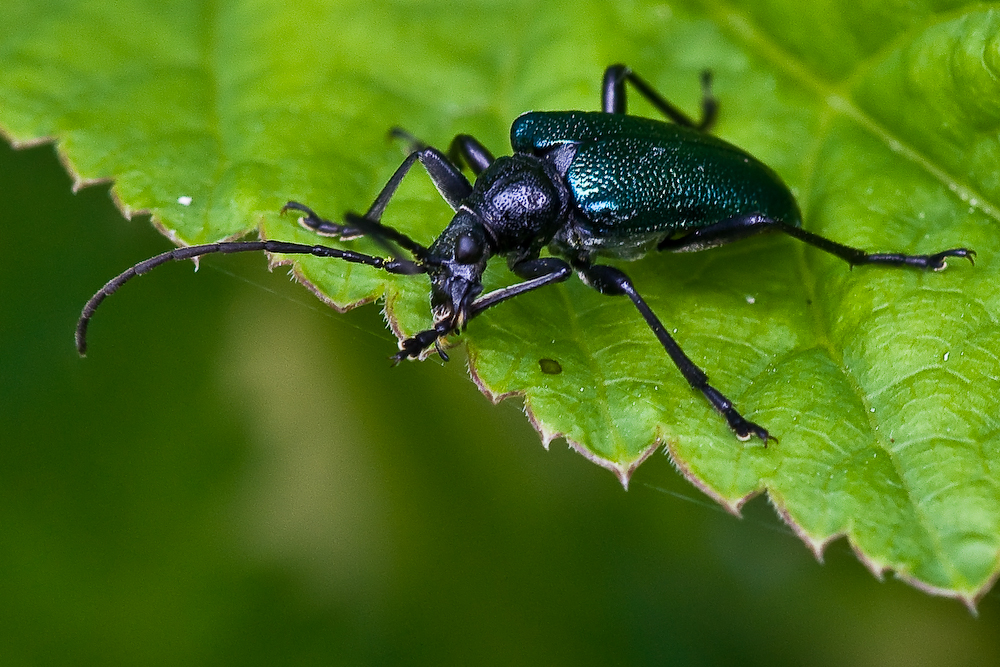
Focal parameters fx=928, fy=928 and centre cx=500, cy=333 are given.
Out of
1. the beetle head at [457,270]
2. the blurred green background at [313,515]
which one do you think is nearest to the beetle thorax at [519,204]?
the beetle head at [457,270]

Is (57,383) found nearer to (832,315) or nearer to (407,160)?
(407,160)

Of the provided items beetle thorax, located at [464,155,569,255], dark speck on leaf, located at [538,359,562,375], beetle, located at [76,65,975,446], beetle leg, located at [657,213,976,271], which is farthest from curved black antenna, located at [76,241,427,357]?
beetle leg, located at [657,213,976,271]

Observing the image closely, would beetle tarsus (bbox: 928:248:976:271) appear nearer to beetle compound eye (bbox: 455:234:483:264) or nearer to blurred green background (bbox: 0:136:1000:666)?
blurred green background (bbox: 0:136:1000:666)

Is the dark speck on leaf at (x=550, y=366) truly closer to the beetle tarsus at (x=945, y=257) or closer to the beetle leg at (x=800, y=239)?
the beetle leg at (x=800, y=239)

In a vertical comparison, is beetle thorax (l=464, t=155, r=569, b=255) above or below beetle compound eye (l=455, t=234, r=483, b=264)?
above

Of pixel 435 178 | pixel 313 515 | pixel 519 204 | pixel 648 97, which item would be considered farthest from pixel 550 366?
pixel 648 97

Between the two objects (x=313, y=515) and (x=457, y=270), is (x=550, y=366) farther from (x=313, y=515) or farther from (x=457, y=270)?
(x=313, y=515)
